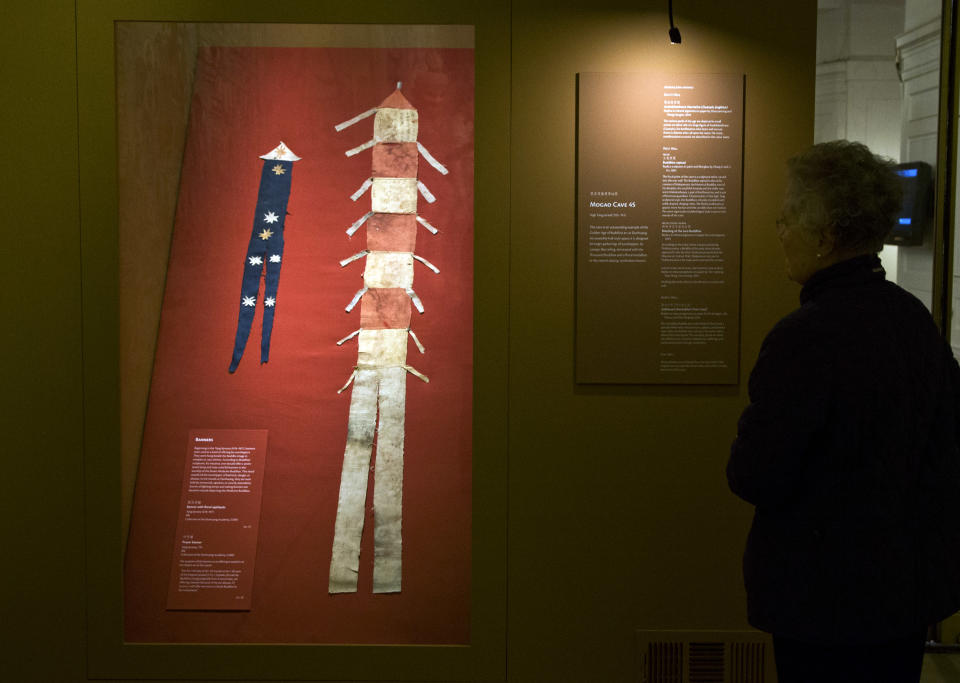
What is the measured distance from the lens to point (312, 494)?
3.22m

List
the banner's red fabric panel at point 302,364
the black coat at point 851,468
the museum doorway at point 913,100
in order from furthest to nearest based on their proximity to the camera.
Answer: the museum doorway at point 913,100
the banner's red fabric panel at point 302,364
the black coat at point 851,468

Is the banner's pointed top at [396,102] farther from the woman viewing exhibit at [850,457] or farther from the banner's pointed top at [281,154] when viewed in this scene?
the woman viewing exhibit at [850,457]

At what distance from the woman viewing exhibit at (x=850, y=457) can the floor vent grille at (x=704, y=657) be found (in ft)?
3.96

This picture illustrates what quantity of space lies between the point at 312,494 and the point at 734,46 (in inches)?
81.6

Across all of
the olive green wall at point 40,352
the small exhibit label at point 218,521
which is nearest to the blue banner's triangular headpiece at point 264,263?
the small exhibit label at point 218,521

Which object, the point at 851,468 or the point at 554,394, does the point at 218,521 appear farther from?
the point at 851,468

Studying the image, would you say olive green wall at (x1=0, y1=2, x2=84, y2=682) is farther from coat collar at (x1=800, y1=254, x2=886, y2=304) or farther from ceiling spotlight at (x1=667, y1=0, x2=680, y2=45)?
coat collar at (x1=800, y1=254, x2=886, y2=304)

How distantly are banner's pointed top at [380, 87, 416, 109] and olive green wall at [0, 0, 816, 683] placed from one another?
0.32m

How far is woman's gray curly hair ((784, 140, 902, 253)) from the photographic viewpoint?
75.5 inches

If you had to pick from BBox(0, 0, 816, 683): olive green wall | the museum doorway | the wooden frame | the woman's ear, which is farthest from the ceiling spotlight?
the woman's ear

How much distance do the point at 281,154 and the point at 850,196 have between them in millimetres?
1977

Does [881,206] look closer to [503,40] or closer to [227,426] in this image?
[503,40]

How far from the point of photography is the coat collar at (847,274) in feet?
6.23

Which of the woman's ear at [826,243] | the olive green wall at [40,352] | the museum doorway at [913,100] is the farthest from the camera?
the museum doorway at [913,100]
